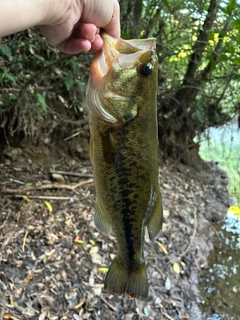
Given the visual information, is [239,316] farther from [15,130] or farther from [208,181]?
[15,130]

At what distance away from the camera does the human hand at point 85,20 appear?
1.49 m

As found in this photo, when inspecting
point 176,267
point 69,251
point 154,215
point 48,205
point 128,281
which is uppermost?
point 154,215

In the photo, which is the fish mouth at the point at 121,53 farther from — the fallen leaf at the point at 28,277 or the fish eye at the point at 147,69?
the fallen leaf at the point at 28,277

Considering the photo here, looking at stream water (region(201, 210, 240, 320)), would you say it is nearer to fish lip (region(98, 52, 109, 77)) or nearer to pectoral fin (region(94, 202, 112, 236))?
pectoral fin (region(94, 202, 112, 236))

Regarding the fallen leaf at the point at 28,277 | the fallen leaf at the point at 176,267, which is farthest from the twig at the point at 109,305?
the fallen leaf at the point at 176,267

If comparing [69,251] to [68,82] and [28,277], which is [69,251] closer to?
[28,277]

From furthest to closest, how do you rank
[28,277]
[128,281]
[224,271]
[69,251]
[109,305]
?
[224,271] < [69,251] < [109,305] < [28,277] < [128,281]

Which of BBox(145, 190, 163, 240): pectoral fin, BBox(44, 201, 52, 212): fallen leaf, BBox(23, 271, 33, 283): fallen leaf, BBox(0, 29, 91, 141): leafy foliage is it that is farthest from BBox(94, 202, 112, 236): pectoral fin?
BBox(44, 201, 52, 212): fallen leaf

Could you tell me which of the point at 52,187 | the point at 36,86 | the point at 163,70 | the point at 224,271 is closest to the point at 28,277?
the point at 52,187

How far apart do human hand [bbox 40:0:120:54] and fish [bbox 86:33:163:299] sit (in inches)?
2.0

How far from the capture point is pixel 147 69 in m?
1.53

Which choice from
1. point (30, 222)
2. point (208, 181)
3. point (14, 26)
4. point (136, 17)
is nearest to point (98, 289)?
point (30, 222)

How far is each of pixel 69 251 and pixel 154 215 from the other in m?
1.96

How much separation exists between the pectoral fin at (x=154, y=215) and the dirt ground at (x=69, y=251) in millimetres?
1522
